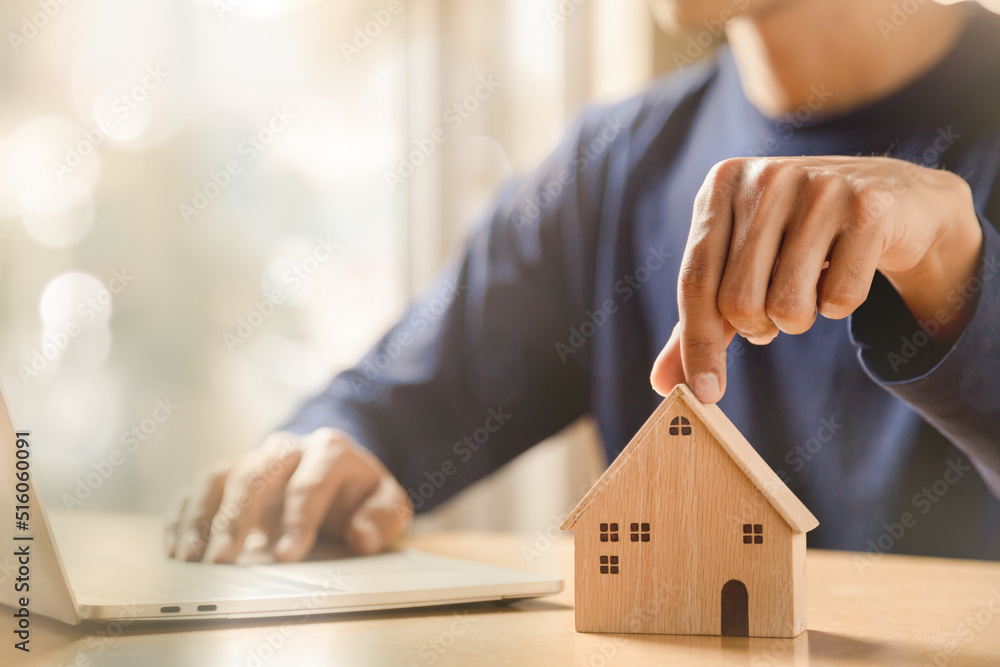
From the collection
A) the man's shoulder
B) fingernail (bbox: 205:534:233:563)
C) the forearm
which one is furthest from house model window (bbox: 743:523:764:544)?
the man's shoulder

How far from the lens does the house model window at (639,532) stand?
1.90 feet

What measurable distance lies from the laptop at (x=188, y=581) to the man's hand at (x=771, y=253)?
0.25 metres

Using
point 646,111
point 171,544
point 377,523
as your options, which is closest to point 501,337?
point 646,111

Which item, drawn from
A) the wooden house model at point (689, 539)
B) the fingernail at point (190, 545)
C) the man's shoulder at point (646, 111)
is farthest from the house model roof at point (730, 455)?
the man's shoulder at point (646, 111)

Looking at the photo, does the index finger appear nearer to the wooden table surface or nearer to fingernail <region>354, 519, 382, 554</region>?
the wooden table surface

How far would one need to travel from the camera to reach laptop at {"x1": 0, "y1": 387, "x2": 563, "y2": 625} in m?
0.52

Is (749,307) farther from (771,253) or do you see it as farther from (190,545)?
(190,545)

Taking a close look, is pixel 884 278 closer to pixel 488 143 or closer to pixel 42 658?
pixel 42 658

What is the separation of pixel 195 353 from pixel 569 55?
53.1 inches

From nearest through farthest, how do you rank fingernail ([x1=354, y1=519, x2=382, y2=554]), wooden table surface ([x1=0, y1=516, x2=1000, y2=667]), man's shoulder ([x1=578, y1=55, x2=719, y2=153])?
1. wooden table surface ([x1=0, y1=516, x2=1000, y2=667])
2. fingernail ([x1=354, y1=519, x2=382, y2=554])
3. man's shoulder ([x1=578, y1=55, x2=719, y2=153])

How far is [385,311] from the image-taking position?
8.23ft

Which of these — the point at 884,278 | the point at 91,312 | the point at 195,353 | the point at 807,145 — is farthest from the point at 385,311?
the point at 884,278

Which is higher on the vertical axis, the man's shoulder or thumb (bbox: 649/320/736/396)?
the man's shoulder

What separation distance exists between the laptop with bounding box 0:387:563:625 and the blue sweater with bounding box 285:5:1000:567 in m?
0.51
